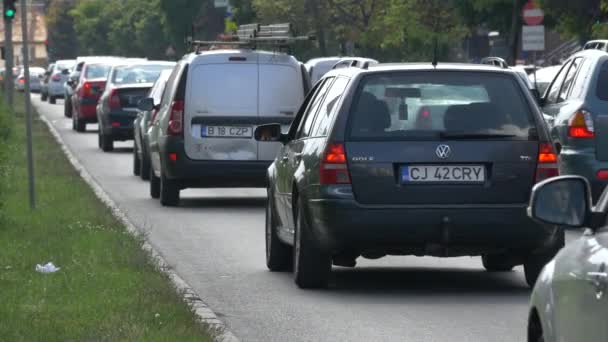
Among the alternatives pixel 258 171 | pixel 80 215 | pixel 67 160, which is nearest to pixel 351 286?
pixel 80 215

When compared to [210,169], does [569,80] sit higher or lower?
higher

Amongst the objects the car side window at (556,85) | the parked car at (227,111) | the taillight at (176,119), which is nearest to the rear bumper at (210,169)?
the parked car at (227,111)

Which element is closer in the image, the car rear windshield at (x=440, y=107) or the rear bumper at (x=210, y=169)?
the car rear windshield at (x=440, y=107)

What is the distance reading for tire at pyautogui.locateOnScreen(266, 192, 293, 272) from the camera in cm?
1300

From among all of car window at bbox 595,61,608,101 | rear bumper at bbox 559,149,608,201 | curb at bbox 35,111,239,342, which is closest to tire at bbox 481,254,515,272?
curb at bbox 35,111,239,342

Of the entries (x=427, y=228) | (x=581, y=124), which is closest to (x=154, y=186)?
(x=581, y=124)

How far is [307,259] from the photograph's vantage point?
38.1ft

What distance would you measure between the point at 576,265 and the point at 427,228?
548 cm

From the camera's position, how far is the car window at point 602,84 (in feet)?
54.5

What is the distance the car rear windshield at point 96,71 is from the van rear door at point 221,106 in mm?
22171

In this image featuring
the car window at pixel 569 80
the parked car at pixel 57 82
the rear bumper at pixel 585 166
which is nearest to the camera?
the rear bumper at pixel 585 166

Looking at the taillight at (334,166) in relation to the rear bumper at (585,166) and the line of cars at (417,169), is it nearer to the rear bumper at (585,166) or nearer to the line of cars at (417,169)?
the line of cars at (417,169)

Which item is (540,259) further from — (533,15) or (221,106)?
(533,15)

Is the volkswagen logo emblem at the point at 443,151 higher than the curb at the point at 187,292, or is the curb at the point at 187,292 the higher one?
the volkswagen logo emblem at the point at 443,151
